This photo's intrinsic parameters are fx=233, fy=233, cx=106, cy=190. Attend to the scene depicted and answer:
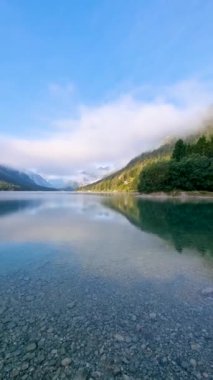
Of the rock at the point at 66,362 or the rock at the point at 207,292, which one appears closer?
the rock at the point at 66,362

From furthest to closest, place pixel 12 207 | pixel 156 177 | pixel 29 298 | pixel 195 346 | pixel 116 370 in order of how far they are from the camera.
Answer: pixel 156 177, pixel 12 207, pixel 29 298, pixel 195 346, pixel 116 370

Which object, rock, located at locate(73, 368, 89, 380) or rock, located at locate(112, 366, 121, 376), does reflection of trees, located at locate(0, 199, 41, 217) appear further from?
rock, located at locate(112, 366, 121, 376)

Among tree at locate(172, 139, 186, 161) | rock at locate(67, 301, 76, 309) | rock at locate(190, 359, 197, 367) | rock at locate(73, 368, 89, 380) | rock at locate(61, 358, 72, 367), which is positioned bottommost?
rock at locate(190, 359, 197, 367)

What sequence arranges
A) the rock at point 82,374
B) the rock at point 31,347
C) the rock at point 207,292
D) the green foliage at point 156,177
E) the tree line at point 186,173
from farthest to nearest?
the green foliage at point 156,177, the tree line at point 186,173, the rock at point 207,292, the rock at point 31,347, the rock at point 82,374

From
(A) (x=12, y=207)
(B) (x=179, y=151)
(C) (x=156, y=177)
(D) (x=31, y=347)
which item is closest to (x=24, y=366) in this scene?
Answer: (D) (x=31, y=347)

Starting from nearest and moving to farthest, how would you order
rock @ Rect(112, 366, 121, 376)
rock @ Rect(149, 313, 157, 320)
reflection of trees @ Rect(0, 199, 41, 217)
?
Result: rock @ Rect(112, 366, 121, 376) < rock @ Rect(149, 313, 157, 320) < reflection of trees @ Rect(0, 199, 41, 217)

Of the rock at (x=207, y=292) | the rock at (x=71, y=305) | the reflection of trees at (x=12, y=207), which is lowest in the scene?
the rock at (x=207, y=292)

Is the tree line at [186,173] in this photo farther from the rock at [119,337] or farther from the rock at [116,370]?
the rock at [116,370]

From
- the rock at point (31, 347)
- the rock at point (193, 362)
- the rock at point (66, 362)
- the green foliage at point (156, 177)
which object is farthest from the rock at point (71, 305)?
the green foliage at point (156, 177)

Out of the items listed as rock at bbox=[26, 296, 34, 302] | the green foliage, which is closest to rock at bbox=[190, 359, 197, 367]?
rock at bbox=[26, 296, 34, 302]

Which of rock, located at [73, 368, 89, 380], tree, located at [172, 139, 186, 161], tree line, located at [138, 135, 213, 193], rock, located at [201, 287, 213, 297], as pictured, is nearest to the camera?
rock, located at [73, 368, 89, 380]

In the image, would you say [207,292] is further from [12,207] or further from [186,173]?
[186,173]

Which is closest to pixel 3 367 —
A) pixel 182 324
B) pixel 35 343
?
pixel 35 343

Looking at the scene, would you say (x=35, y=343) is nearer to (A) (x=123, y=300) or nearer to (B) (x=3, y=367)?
(B) (x=3, y=367)
